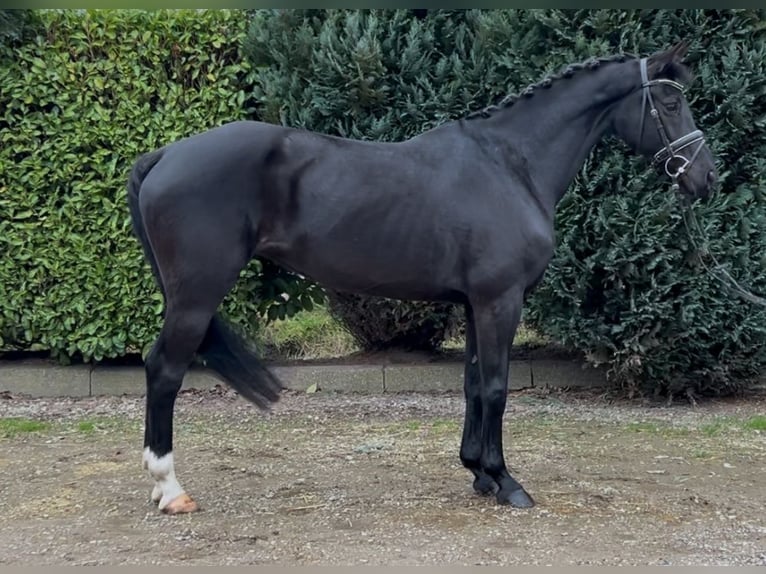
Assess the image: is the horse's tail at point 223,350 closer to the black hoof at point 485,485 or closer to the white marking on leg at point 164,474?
the white marking on leg at point 164,474

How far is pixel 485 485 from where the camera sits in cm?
408

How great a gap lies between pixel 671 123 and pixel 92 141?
156 inches

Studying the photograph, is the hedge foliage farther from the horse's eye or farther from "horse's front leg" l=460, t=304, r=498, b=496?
"horse's front leg" l=460, t=304, r=498, b=496

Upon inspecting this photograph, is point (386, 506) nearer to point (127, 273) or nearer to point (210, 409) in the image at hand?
point (210, 409)

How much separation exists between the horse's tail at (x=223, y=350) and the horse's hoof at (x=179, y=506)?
0.54 metres

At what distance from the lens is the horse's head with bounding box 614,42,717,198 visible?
12.8ft

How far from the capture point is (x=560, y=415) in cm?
590

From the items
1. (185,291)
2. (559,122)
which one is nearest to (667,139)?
(559,122)

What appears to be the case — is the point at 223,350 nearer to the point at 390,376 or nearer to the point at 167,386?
the point at 167,386

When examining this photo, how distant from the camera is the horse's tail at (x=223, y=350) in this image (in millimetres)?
3879

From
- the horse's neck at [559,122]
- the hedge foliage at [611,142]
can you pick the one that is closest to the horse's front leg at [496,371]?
the horse's neck at [559,122]

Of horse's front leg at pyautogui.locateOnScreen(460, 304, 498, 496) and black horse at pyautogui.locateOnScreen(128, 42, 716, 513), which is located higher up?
black horse at pyautogui.locateOnScreen(128, 42, 716, 513)

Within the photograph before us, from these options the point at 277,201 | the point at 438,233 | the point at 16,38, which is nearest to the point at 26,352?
the point at 16,38

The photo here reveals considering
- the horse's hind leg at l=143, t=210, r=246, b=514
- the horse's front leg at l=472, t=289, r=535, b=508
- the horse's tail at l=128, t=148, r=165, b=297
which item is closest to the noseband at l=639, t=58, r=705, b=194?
the horse's front leg at l=472, t=289, r=535, b=508
